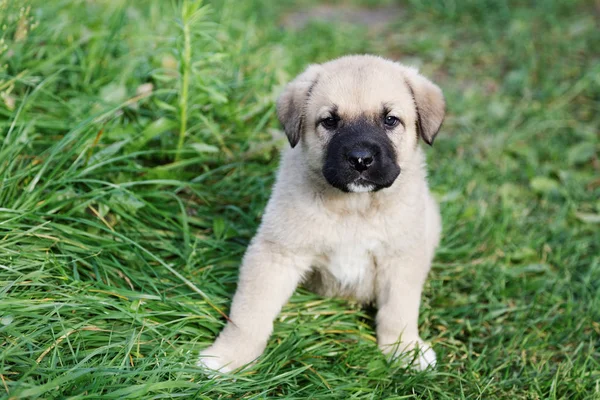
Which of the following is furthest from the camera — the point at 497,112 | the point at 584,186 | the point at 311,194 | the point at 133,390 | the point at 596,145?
the point at 497,112

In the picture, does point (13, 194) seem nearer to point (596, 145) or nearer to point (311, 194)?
point (311, 194)

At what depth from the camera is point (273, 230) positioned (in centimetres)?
356

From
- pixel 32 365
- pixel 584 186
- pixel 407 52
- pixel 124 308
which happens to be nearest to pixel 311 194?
pixel 124 308

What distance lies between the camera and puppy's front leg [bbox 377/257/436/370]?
362cm

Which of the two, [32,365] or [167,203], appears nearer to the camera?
[32,365]

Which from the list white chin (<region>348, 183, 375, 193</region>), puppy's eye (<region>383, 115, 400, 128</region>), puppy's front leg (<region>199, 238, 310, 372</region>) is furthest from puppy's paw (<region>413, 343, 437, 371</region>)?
puppy's eye (<region>383, 115, 400, 128</region>)

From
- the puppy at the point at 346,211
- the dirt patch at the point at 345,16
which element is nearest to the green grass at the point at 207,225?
the puppy at the point at 346,211

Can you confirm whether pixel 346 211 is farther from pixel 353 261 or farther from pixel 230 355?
Answer: pixel 230 355

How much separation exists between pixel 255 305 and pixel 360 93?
3.94 ft

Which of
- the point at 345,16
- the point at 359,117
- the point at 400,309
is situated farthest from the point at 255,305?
the point at 345,16

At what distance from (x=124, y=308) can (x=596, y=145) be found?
4.29 meters

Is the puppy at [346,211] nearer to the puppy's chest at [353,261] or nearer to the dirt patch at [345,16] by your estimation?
the puppy's chest at [353,261]

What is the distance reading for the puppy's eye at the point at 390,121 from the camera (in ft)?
11.7

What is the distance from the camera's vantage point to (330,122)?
11.7 feet
